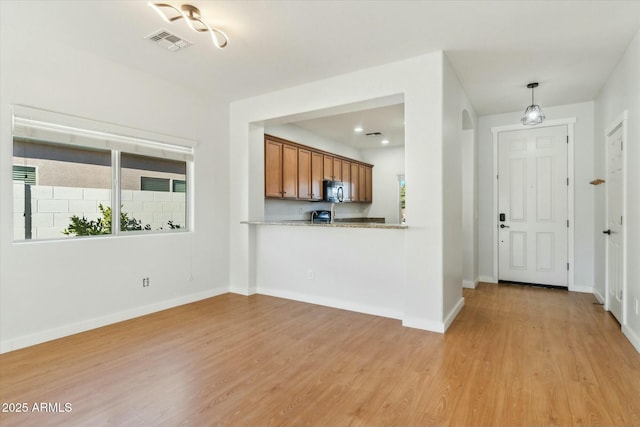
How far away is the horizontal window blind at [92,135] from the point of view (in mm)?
2996

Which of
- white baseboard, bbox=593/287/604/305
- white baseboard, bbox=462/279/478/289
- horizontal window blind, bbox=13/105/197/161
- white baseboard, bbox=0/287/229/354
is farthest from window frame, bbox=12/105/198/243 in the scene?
white baseboard, bbox=593/287/604/305

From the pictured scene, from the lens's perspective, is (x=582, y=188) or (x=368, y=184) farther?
(x=368, y=184)

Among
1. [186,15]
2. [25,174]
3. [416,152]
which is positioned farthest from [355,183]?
[25,174]

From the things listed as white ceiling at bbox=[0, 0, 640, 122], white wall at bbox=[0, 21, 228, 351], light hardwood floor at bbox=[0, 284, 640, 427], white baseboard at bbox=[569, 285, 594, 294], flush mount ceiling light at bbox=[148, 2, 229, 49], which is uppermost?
white ceiling at bbox=[0, 0, 640, 122]

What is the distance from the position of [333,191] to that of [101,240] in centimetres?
430

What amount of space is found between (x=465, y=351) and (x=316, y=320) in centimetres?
151

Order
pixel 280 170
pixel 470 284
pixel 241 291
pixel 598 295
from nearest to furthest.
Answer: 1. pixel 598 295
2. pixel 241 291
3. pixel 470 284
4. pixel 280 170

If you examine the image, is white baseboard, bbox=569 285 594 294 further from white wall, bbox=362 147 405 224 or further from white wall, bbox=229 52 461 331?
white wall, bbox=362 147 405 224

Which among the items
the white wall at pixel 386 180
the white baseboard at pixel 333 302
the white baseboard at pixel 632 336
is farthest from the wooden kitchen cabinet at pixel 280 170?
the white baseboard at pixel 632 336

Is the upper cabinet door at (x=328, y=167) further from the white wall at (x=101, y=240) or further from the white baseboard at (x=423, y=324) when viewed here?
the white baseboard at (x=423, y=324)

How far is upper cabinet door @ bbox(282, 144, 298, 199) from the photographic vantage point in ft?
18.7

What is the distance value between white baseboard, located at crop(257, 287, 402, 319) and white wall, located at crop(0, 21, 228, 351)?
0.81 metres

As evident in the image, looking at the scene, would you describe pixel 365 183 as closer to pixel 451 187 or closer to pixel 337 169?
pixel 337 169

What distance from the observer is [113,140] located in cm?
360
